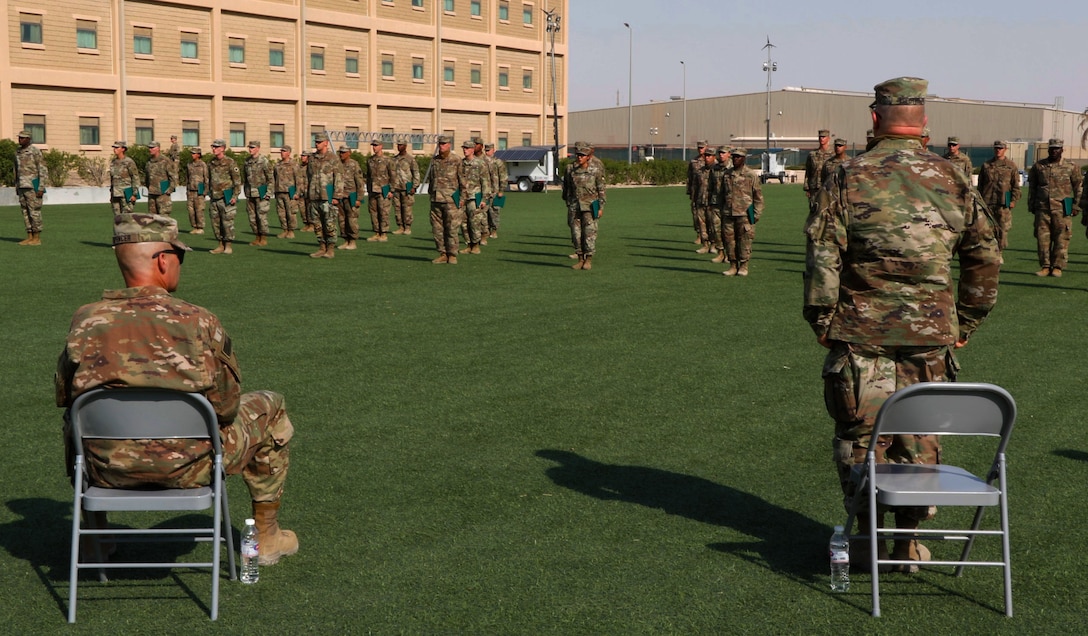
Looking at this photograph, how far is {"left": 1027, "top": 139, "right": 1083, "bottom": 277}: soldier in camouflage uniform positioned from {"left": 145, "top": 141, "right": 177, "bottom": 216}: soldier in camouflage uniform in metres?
15.1

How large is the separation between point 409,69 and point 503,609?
57.0 meters

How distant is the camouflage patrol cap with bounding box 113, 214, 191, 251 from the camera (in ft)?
14.1

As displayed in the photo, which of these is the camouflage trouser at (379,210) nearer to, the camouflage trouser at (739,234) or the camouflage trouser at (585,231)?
the camouflage trouser at (585,231)

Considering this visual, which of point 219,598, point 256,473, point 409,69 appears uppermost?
point 409,69

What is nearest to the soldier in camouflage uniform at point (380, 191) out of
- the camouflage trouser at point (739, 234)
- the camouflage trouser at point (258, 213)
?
the camouflage trouser at point (258, 213)

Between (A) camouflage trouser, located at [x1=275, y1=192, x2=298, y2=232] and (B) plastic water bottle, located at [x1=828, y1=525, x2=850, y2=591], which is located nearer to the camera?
(B) plastic water bottle, located at [x1=828, y1=525, x2=850, y2=591]

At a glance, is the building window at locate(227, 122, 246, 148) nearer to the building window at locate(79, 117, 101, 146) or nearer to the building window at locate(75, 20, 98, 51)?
the building window at locate(79, 117, 101, 146)

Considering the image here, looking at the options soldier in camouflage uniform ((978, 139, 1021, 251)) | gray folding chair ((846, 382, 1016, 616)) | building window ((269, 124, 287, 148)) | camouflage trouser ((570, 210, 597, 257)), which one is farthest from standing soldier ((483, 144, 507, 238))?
building window ((269, 124, 287, 148))

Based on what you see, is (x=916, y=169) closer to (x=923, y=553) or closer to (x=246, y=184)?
(x=923, y=553)

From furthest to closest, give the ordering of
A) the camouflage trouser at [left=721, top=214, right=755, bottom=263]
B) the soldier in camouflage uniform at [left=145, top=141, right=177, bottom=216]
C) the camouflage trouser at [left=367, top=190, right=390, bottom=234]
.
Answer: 1. the camouflage trouser at [left=367, top=190, right=390, bottom=234]
2. the soldier in camouflage uniform at [left=145, top=141, right=177, bottom=216]
3. the camouflage trouser at [left=721, top=214, right=755, bottom=263]

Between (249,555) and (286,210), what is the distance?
20251mm

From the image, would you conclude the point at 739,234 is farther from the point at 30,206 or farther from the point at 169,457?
the point at 169,457

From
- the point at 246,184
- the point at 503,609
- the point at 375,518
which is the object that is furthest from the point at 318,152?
the point at 503,609

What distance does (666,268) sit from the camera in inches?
736
